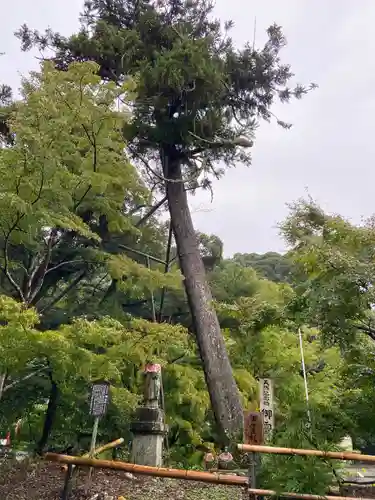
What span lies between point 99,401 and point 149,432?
1.84 metres

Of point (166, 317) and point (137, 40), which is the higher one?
point (137, 40)

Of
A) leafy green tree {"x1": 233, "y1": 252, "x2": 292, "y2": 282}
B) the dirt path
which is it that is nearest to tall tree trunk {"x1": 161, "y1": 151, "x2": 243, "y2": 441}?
the dirt path

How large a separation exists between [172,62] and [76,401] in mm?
6504

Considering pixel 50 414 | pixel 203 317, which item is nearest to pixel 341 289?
pixel 203 317

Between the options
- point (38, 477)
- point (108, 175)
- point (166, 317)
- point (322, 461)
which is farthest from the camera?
point (166, 317)

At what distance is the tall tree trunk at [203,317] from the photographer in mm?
8578

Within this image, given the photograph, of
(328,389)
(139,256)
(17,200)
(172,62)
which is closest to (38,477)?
(17,200)

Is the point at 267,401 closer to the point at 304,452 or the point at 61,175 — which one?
the point at 304,452

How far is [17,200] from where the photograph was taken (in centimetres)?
490

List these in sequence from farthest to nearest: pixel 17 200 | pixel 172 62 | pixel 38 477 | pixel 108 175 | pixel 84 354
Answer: pixel 172 62 → pixel 108 175 → pixel 38 477 → pixel 84 354 → pixel 17 200

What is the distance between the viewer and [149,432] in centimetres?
676

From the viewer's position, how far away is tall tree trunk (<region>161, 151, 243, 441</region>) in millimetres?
8578

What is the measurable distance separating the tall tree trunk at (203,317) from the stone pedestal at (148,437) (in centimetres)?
→ 197

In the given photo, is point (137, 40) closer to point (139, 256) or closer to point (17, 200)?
point (139, 256)
